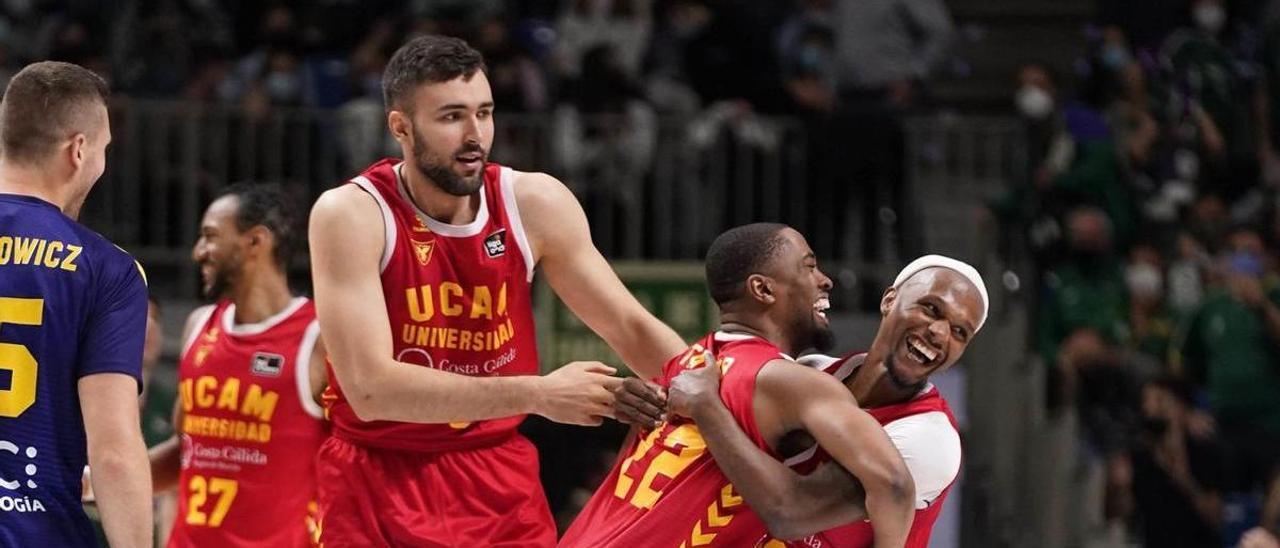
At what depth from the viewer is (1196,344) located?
12.3 meters

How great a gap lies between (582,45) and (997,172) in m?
2.99

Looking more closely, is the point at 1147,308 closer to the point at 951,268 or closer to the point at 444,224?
Result: the point at 951,268

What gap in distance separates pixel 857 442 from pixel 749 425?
348 millimetres

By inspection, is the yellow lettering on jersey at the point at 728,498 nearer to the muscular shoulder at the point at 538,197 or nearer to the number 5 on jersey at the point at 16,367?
the muscular shoulder at the point at 538,197

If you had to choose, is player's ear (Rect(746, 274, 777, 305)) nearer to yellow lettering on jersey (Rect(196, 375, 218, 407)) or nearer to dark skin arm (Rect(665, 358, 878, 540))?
dark skin arm (Rect(665, 358, 878, 540))

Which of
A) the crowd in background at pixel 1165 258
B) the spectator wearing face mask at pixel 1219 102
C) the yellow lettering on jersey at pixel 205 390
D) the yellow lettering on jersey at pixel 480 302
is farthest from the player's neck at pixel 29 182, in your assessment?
the spectator wearing face mask at pixel 1219 102

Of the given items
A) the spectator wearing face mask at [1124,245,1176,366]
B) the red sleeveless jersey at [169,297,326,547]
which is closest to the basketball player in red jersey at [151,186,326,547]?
the red sleeveless jersey at [169,297,326,547]

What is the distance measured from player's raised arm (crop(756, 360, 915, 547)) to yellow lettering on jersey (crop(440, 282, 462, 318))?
1094mm

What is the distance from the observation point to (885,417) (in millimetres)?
5156

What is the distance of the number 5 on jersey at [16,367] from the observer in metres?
4.61

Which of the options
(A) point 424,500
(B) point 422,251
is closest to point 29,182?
(B) point 422,251

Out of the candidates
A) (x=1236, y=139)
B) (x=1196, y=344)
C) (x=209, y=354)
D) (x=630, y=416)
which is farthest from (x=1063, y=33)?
(x=630, y=416)

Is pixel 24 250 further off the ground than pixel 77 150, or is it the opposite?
pixel 77 150

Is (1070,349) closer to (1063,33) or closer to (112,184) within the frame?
(1063,33)
